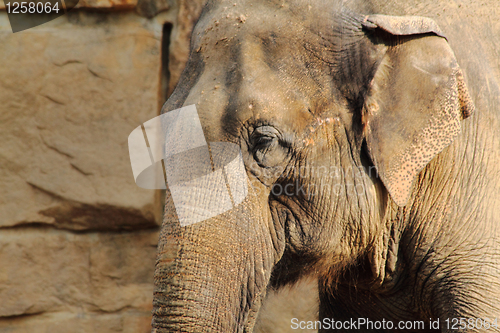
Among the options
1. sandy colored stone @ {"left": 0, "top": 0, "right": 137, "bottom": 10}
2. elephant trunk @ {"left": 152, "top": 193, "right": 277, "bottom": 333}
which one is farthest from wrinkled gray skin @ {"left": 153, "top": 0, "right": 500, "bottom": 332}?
sandy colored stone @ {"left": 0, "top": 0, "right": 137, "bottom": 10}

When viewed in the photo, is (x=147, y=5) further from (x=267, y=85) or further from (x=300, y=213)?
(x=300, y=213)

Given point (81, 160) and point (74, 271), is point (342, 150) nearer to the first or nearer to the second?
point (81, 160)

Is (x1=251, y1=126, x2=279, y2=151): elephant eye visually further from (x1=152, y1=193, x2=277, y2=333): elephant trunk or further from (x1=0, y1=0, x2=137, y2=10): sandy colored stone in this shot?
(x1=0, y1=0, x2=137, y2=10): sandy colored stone

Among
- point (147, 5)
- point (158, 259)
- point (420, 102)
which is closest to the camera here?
point (158, 259)

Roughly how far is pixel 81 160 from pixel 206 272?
135cm

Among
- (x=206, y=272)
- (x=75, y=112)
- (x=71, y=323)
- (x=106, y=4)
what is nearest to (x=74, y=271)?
(x=71, y=323)

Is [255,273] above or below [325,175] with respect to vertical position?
below

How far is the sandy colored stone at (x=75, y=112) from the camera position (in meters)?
2.22

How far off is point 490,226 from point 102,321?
1.79m

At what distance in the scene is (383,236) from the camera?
1.44 m

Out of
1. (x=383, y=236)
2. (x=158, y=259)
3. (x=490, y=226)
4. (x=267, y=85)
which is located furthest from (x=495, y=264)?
(x=158, y=259)

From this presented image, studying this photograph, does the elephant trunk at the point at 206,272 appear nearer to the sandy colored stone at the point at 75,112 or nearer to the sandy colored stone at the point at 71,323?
the sandy colored stone at the point at 75,112

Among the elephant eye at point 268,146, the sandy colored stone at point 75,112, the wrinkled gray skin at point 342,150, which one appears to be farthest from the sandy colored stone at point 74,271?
the elephant eye at point 268,146

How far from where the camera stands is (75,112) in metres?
2.25
